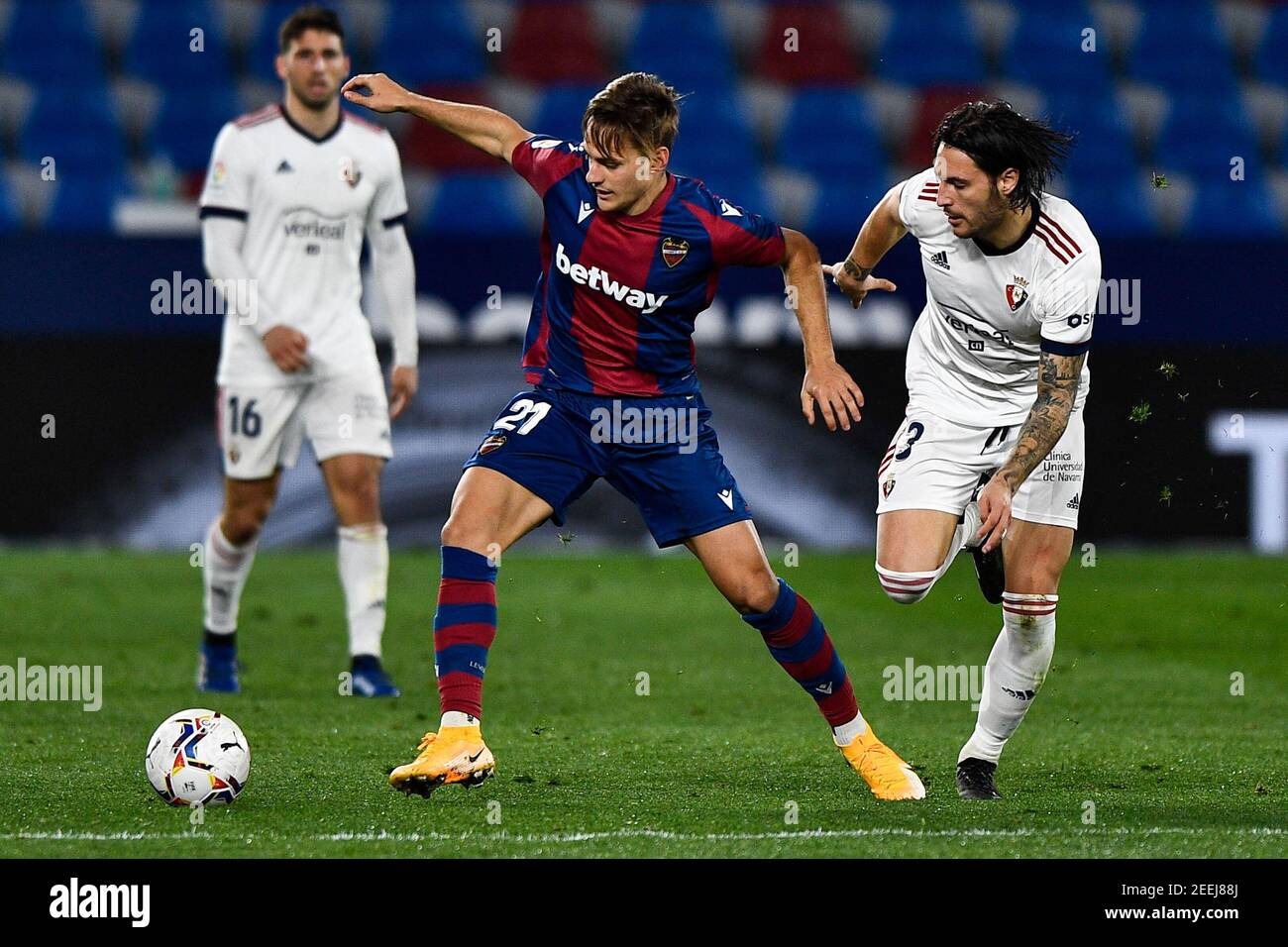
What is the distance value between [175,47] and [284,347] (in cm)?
955

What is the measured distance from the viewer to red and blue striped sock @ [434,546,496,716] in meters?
5.08

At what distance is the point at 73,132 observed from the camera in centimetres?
1548

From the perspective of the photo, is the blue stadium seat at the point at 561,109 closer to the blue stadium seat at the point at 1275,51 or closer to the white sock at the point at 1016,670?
the blue stadium seat at the point at 1275,51

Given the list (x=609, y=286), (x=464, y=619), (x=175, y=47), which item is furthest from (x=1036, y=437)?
(x=175, y=47)

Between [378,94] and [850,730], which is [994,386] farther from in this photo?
[378,94]

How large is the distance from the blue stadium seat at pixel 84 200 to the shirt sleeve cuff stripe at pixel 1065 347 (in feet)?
35.5

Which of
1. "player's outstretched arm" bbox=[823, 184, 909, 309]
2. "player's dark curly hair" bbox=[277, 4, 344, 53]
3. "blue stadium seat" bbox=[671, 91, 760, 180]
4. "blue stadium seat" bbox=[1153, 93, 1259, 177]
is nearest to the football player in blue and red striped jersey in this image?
"player's outstretched arm" bbox=[823, 184, 909, 309]

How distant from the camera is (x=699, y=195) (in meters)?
5.38

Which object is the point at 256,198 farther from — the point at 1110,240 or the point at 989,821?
the point at 1110,240

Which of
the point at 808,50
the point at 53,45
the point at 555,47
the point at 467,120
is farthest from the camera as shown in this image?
the point at 808,50

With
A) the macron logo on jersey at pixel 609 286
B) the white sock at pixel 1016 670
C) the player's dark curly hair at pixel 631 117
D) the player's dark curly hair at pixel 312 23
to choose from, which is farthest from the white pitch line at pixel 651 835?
the player's dark curly hair at pixel 312 23

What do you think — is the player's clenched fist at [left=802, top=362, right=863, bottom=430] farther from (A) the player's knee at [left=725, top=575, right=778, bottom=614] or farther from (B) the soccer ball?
(B) the soccer ball

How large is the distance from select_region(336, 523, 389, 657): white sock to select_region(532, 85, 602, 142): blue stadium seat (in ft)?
26.0

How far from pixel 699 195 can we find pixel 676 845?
1.90 m
